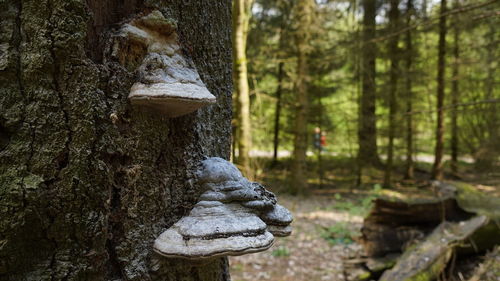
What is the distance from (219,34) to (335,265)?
4.97m

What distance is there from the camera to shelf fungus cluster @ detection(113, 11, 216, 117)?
3.57ft

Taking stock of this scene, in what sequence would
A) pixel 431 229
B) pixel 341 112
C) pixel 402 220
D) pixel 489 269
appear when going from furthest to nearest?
pixel 341 112 < pixel 402 220 < pixel 431 229 < pixel 489 269

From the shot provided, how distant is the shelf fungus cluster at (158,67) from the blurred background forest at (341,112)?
4.28 metres

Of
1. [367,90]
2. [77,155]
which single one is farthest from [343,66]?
[77,155]

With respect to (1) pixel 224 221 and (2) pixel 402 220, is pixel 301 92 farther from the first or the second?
(1) pixel 224 221

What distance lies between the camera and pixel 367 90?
38.6ft

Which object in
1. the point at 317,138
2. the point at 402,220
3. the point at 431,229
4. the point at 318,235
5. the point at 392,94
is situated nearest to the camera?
the point at 431,229

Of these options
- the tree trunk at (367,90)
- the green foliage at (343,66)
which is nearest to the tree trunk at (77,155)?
the green foliage at (343,66)

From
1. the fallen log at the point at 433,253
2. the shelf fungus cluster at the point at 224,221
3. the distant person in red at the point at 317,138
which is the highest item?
the shelf fungus cluster at the point at 224,221

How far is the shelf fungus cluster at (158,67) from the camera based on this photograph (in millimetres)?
1088

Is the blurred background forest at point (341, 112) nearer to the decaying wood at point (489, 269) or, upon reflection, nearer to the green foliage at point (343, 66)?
the green foliage at point (343, 66)

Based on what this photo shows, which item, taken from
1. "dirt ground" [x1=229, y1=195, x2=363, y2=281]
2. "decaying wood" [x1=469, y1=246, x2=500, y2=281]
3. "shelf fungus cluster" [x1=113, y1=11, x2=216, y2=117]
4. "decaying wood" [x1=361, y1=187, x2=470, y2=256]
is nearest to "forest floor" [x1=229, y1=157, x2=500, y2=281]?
"dirt ground" [x1=229, y1=195, x2=363, y2=281]

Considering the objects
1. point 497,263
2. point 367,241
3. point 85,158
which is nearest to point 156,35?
point 85,158

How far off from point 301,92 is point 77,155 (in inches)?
389
